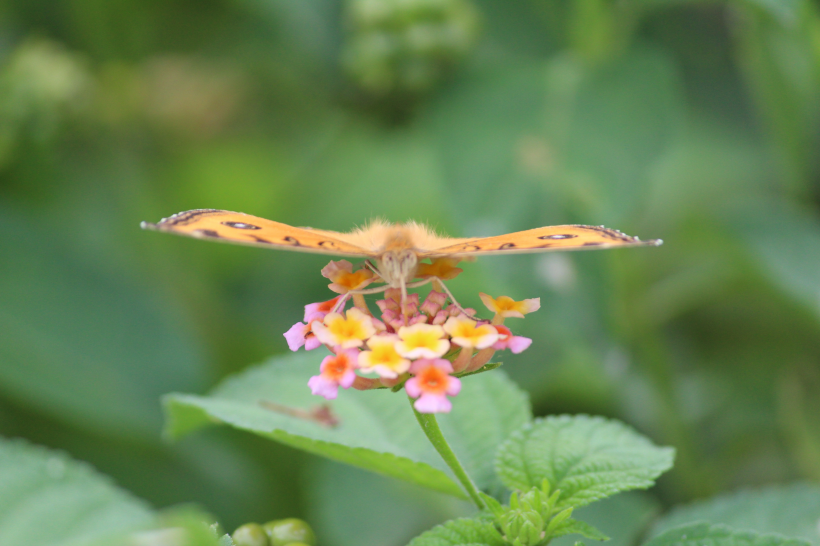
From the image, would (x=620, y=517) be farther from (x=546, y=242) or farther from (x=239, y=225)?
(x=239, y=225)

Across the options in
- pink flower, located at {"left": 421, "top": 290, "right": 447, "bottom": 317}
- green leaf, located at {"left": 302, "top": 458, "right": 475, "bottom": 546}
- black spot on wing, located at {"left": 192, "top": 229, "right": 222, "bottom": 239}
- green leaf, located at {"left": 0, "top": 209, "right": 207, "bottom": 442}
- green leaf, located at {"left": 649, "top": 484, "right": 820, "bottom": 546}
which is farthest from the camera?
green leaf, located at {"left": 0, "top": 209, "right": 207, "bottom": 442}

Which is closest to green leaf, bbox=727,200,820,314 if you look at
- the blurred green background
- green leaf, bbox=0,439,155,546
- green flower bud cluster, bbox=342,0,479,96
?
the blurred green background

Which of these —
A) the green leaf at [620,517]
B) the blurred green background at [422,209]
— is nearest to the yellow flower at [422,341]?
the green leaf at [620,517]

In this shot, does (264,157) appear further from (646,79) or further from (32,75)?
(646,79)

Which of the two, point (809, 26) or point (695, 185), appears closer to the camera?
point (809, 26)

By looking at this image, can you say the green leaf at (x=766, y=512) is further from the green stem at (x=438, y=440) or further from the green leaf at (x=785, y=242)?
the green leaf at (x=785, y=242)

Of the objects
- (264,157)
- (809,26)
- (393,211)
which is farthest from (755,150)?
(264,157)

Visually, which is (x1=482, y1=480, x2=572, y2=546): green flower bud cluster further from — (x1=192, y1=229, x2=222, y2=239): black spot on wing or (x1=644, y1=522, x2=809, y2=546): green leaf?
(x1=192, y1=229, x2=222, y2=239): black spot on wing

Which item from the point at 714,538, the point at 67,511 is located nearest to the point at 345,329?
the point at 67,511
